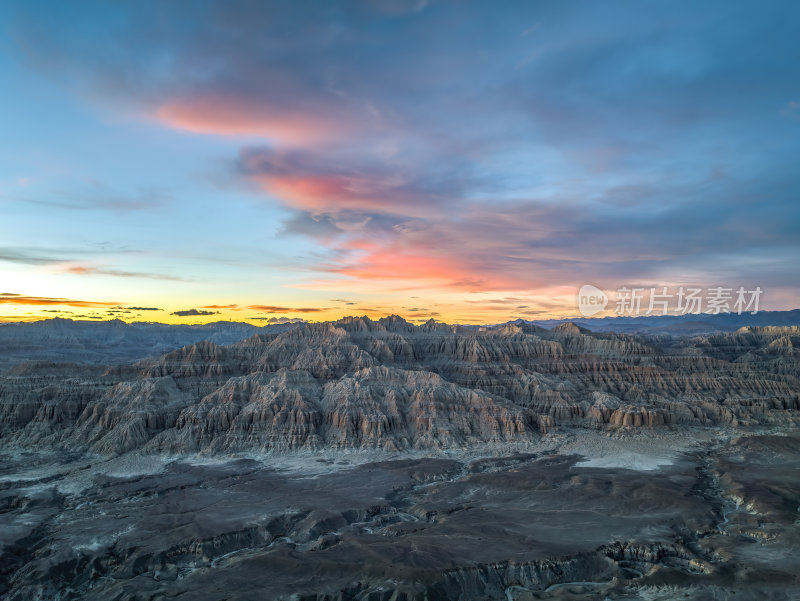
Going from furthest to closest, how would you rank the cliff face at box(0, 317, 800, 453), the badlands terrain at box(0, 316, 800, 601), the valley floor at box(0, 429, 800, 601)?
the cliff face at box(0, 317, 800, 453)
the badlands terrain at box(0, 316, 800, 601)
the valley floor at box(0, 429, 800, 601)

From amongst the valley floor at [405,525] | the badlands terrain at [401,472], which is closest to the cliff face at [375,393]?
the badlands terrain at [401,472]

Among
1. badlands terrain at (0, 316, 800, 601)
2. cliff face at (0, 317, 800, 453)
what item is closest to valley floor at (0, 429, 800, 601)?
badlands terrain at (0, 316, 800, 601)

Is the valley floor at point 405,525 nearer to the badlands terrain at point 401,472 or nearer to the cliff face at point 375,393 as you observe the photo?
the badlands terrain at point 401,472

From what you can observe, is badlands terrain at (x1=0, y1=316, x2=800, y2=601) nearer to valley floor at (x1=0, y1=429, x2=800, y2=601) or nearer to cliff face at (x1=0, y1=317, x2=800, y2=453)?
valley floor at (x1=0, y1=429, x2=800, y2=601)

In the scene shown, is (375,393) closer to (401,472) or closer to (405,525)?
(401,472)

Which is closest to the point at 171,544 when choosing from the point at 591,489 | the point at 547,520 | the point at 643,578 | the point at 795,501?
the point at 547,520

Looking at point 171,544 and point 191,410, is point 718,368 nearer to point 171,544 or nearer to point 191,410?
point 191,410
